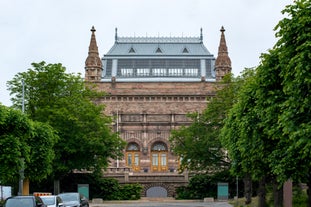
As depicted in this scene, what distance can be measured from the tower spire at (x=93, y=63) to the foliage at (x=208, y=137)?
32.7 meters

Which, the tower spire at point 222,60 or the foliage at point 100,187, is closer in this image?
the foliage at point 100,187

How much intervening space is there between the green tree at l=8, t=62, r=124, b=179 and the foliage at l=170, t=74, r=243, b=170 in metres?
7.44

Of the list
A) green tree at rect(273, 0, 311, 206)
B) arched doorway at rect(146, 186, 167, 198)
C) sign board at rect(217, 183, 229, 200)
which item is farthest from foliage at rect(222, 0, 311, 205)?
arched doorway at rect(146, 186, 167, 198)

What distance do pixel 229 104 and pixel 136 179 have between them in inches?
568

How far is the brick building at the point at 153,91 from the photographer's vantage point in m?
84.1

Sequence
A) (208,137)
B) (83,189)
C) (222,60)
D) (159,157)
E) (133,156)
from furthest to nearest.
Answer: (222,60) → (159,157) → (133,156) → (208,137) → (83,189)

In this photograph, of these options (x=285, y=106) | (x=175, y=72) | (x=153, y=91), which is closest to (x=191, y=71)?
(x=175, y=72)

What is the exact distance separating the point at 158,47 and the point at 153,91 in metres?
15.9

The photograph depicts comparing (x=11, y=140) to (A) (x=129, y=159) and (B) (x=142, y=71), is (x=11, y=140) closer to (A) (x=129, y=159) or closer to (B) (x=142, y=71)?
(A) (x=129, y=159)

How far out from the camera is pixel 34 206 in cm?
2809

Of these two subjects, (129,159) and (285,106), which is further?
(129,159)

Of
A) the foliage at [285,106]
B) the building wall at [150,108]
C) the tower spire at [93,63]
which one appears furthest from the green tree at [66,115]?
the tower spire at [93,63]

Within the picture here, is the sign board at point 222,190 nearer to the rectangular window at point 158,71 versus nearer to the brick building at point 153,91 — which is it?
the brick building at point 153,91

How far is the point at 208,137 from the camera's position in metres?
62.8
